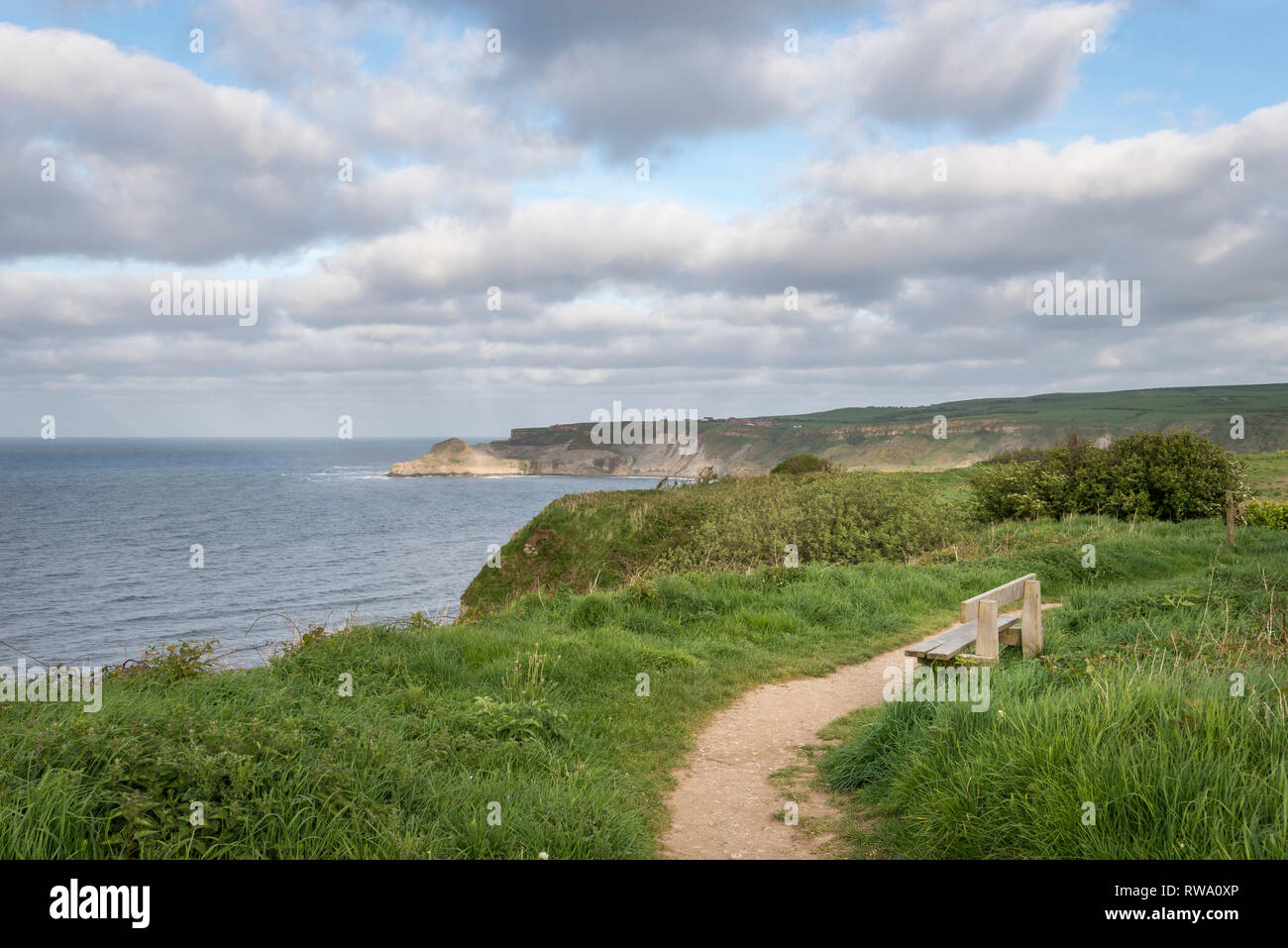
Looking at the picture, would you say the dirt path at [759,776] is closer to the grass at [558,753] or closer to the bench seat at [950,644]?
the grass at [558,753]

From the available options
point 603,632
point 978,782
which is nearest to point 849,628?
point 603,632

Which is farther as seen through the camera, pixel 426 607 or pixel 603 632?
pixel 426 607

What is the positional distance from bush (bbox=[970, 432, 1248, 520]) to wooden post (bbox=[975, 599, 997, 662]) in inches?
541

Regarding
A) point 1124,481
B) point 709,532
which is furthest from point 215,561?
point 1124,481

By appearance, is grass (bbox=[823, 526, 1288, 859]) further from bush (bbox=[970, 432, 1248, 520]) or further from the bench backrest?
bush (bbox=[970, 432, 1248, 520])

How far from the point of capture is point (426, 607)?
2773 centimetres

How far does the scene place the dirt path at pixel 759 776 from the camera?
16.8 ft

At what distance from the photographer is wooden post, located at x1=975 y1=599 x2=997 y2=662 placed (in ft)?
23.9

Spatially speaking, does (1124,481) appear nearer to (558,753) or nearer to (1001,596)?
(1001,596)

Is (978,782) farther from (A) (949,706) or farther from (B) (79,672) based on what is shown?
(B) (79,672)

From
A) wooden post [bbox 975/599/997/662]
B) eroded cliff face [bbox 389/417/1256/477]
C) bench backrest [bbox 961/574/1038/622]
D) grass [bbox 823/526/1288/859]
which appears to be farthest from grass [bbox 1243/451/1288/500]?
eroded cliff face [bbox 389/417/1256/477]
